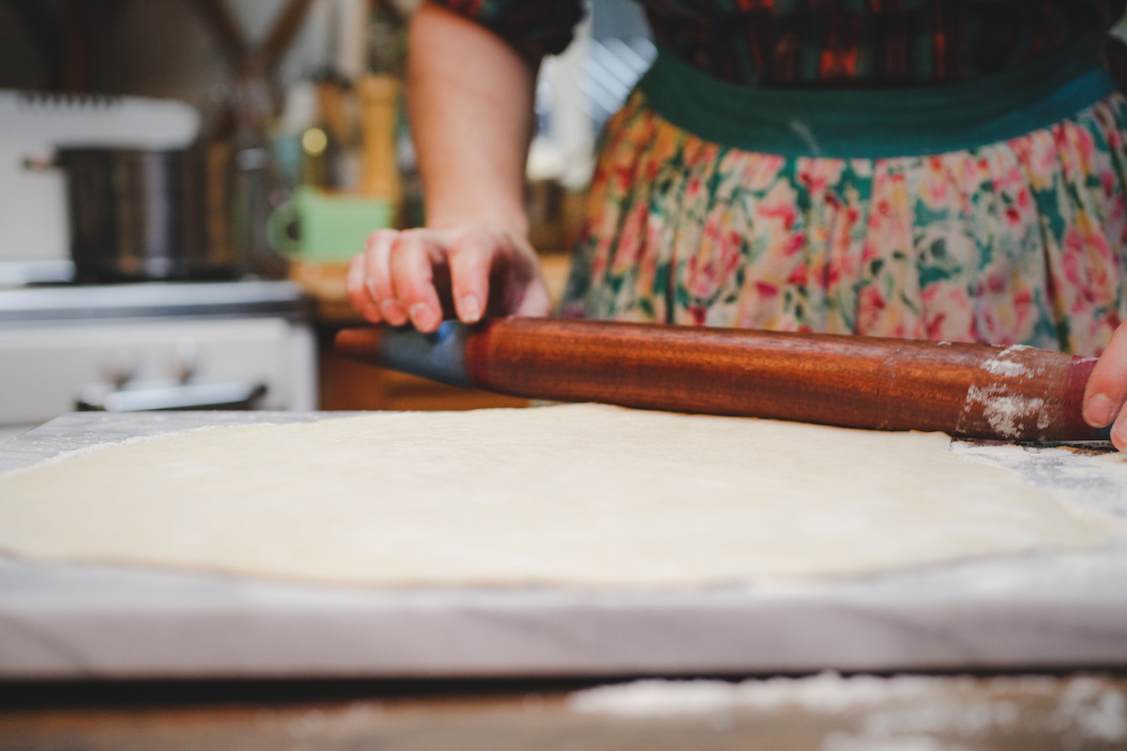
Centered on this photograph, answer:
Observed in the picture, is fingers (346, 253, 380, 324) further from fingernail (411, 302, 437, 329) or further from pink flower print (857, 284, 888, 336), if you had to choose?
pink flower print (857, 284, 888, 336)

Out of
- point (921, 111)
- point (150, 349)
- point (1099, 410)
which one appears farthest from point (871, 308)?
point (150, 349)

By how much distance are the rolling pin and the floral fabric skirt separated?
0.64 ft

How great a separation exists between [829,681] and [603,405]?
38 centimetres

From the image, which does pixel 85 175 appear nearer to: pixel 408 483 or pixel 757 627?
pixel 408 483

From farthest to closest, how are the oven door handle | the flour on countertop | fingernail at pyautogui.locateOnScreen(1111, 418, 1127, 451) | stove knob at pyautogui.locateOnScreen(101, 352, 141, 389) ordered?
stove knob at pyautogui.locateOnScreen(101, 352, 141, 389), the oven door handle, fingernail at pyautogui.locateOnScreen(1111, 418, 1127, 451), the flour on countertop

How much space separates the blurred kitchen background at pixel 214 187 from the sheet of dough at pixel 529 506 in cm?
Result: 75

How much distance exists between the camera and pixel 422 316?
0.71 metres

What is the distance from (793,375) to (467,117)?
1.48ft

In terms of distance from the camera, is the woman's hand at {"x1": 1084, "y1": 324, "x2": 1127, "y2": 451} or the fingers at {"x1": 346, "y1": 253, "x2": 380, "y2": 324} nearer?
the woman's hand at {"x1": 1084, "y1": 324, "x2": 1127, "y2": 451}

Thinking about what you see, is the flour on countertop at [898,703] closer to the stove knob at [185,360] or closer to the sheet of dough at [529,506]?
the sheet of dough at [529,506]

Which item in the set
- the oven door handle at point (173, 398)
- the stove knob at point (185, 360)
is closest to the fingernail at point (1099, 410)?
the oven door handle at point (173, 398)

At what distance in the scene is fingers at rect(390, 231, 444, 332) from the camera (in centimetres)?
70

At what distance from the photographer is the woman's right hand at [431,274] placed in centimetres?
70

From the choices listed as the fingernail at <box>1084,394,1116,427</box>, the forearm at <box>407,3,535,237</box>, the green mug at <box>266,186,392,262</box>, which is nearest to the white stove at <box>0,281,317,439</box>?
the green mug at <box>266,186,392,262</box>
